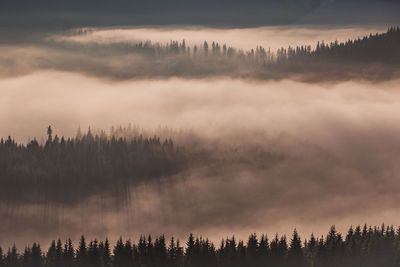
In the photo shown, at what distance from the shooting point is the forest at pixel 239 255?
530 feet

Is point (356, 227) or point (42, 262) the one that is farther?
point (356, 227)

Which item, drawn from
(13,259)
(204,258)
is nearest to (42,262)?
(13,259)

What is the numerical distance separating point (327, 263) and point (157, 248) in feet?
109

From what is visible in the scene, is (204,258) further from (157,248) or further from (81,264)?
(81,264)

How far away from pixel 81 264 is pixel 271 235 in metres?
53.3

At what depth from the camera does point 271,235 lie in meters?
198

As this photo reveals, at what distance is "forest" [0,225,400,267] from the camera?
162m

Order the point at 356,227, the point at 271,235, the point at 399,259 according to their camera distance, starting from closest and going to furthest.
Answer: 1. the point at 399,259
2. the point at 356,227
3. the point at 271,235

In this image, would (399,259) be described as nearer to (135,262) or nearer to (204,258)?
(204,258)

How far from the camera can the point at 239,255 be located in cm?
16300

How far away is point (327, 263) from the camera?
162 m

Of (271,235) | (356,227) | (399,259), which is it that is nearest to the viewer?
(399,259)

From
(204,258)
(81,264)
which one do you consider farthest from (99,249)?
(204,258)

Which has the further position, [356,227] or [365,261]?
[356,227]
